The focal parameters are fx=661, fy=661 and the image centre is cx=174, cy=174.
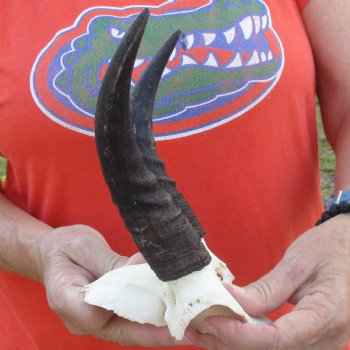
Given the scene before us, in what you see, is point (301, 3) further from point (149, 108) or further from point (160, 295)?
point (160, 295)

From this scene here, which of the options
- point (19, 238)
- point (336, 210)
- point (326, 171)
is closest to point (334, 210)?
point (336, 210)

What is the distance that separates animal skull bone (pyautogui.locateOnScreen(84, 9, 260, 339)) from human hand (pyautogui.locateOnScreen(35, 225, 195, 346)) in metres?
0.04

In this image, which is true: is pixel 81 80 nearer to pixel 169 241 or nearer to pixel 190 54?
pixel 190 54

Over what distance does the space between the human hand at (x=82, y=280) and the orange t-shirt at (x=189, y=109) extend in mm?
149

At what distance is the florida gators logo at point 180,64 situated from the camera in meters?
1.34

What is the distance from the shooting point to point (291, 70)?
4.68 feet

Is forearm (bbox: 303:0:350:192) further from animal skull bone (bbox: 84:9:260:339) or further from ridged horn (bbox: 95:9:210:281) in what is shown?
ridged horn (bbox: 95:9:210:281)

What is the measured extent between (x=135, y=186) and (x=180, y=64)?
0.55m

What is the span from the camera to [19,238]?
56.9 inches

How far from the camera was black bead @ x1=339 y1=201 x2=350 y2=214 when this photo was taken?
1.28m

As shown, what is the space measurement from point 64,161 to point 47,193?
0.10 metres

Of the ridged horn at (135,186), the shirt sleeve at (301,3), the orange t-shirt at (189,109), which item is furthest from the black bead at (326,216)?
the shirt sleeve at (301,3)

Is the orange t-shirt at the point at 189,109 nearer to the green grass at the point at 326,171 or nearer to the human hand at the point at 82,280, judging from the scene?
the human hand at the point at 82,280

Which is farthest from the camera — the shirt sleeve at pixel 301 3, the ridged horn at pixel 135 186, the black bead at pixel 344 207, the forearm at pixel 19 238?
the shirt sleeve at pixel 301 3
